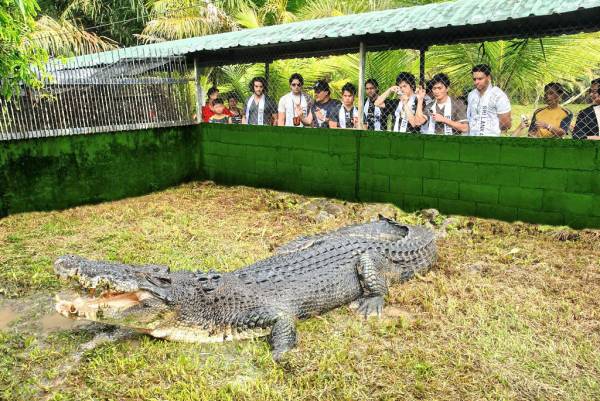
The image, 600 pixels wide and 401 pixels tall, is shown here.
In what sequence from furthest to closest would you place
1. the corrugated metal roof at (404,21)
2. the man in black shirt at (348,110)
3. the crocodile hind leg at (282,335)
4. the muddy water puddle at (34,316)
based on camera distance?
the man in black shirt at (348,110)
the corrugated metal roof at (404,21)
the muddy water puddle at (34,316)
the crocodile hind leg at (282,335)

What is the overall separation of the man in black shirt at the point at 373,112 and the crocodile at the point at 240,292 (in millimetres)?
2896

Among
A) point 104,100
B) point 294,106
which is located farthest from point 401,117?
point 104,100

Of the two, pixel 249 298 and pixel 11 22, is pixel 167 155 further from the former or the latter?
pixel 249 298

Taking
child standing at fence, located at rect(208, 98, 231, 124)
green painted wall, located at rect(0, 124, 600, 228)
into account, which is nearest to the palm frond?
child standing at fence, located at rect(208, 98, 231, 124)

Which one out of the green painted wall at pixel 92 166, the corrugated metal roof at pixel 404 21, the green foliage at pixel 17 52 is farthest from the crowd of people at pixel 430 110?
the green foliage at pixel 17 52

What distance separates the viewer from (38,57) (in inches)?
163

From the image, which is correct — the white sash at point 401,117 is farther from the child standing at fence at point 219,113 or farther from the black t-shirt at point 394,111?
the child standing at fence at point 219,113

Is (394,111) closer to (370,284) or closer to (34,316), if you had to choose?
(370,284)

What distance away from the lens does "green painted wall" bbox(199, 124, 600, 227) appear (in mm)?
5598

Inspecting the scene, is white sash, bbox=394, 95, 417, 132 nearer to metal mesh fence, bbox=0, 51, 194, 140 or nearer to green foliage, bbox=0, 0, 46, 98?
metal mesh fence, bbox=0, 51, 194, 140

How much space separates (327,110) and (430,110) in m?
1.63

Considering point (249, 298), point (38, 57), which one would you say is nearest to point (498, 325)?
point (249, 298)

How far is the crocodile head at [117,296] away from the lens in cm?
308

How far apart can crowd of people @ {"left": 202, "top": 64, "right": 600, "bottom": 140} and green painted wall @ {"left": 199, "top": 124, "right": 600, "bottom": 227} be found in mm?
161
